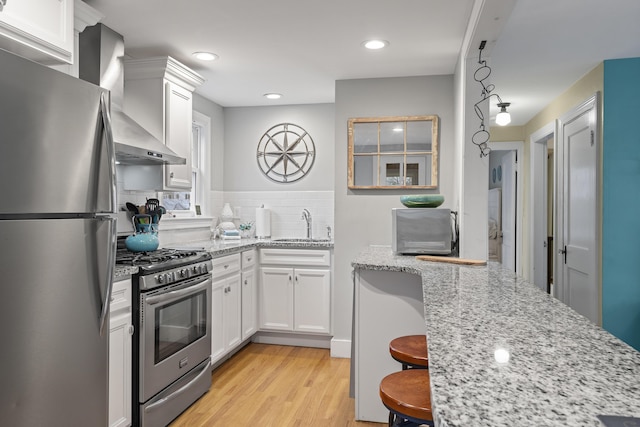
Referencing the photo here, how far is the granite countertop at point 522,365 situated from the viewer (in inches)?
26.0

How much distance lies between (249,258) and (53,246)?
223 centimetres

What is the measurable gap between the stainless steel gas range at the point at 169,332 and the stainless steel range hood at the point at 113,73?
627mm

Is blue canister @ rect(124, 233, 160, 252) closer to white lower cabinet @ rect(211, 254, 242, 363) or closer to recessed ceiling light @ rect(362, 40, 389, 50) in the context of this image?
white lower cabinet @ rect(211, 254, 242, 363)

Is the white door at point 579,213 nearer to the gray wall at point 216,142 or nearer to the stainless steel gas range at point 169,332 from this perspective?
the stainless steel gas range at point 169,332

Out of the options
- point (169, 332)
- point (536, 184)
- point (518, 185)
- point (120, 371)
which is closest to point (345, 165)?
point (169, 332)

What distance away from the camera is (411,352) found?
184 centimetres

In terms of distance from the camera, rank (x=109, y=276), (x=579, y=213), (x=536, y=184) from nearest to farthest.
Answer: (x=109, y=276), (x=579, y=213), (x=536, y=184)

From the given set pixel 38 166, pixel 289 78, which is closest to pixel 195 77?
pixel 289 78

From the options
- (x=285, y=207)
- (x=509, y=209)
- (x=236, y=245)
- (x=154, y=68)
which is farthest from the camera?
(x=509, y=209)

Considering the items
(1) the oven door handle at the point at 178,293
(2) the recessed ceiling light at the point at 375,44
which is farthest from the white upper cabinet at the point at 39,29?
(2) the recessed ceiling light at the point at 375,44

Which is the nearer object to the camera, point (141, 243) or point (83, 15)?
point (83, 15)

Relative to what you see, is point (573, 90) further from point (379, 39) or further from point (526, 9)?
point (379, 39)

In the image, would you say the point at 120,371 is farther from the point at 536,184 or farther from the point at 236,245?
the point at 536,184

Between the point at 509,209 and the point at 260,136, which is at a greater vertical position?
the point at 260,136
